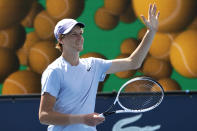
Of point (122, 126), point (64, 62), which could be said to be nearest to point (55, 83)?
point (64, 62)

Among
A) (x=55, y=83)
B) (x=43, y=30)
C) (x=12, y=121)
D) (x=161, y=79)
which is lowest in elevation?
(x=12, y=121)

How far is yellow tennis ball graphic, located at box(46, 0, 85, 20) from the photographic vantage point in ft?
17.5

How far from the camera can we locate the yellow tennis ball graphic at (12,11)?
212 inches

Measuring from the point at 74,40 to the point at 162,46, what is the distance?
278 cm

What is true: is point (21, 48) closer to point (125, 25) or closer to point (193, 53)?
point (125, 25)

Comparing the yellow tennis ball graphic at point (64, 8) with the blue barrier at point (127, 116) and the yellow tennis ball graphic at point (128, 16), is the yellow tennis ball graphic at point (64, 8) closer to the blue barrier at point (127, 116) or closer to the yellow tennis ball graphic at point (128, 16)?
the yellow tennis ball graphic at point (128, 16)

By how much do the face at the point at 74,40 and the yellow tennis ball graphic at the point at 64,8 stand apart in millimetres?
2669

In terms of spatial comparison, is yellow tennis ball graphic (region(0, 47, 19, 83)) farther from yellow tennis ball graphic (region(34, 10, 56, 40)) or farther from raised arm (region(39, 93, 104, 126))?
raised arm (region(39, 93, 104, 126))

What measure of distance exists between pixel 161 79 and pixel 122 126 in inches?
25.8

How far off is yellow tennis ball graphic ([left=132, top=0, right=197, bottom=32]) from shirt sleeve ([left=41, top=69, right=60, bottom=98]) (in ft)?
9.19

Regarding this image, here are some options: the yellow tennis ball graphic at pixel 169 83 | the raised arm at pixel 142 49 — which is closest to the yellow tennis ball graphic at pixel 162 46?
the yellow tennis ball graphic at pixel 169 83

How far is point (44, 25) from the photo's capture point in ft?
17.6

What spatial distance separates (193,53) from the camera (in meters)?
5.11

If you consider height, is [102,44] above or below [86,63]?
below
